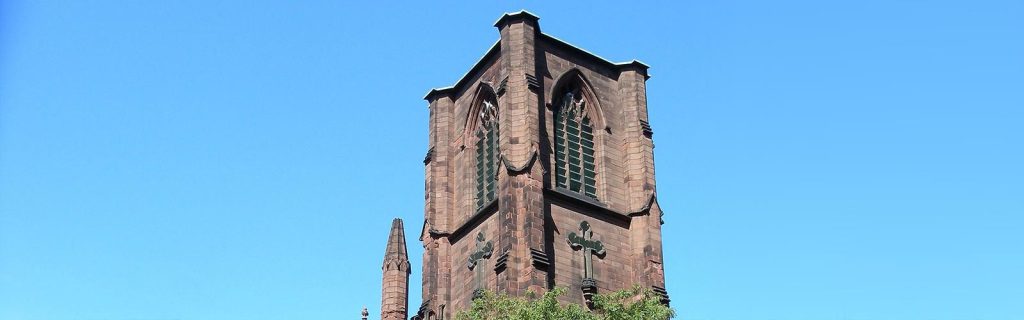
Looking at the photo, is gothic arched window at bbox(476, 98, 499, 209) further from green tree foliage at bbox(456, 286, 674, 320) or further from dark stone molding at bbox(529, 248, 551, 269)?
green tree foliage at bbox(456, 286, 674, 320)

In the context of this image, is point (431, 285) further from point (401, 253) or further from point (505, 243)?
point (505, 243)

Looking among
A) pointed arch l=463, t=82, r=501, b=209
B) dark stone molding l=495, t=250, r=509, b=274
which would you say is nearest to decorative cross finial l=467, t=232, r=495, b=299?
pointed arch l=463, t=82, r=501, b=209

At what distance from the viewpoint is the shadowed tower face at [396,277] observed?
4716 cm

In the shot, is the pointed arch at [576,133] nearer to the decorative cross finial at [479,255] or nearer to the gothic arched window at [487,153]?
the gothic arched window at [487,153]

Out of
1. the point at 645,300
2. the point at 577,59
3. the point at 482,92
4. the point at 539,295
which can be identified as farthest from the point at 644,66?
the point at 645,300

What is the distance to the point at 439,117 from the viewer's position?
166 ft

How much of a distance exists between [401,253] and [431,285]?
2.27m

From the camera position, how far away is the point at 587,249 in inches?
1751

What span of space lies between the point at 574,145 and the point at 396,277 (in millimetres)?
7585

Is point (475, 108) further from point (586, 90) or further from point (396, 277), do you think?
point (396, 277)

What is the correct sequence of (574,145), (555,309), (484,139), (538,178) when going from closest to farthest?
(555,309) → (538,178) → (574,145) → (484,139)

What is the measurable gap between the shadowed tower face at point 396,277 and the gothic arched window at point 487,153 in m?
3.43

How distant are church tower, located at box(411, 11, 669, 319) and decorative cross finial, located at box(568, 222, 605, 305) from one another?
0.04 meters

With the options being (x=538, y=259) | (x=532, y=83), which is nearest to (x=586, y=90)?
(x=532, y=83)
